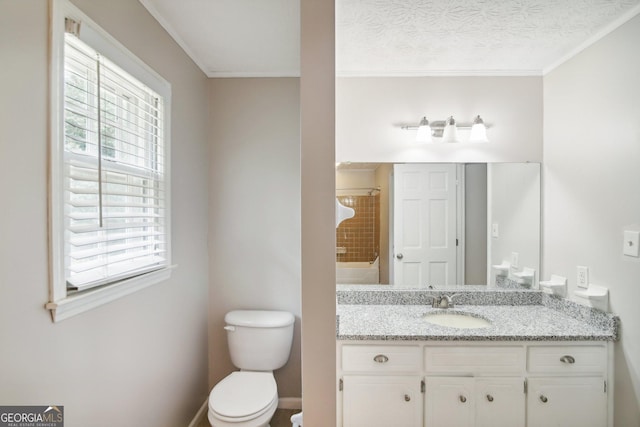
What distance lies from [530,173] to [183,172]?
227cm

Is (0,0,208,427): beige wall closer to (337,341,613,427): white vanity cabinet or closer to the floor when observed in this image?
the floor

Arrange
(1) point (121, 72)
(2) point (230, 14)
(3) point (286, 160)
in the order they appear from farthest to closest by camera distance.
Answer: (3) point (286, 160) < (2) point (230, 14) < (1) point (121, 72)

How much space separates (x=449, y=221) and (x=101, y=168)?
1.98 m

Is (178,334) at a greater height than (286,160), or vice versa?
(286,160)

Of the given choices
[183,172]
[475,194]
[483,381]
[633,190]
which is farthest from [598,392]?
[183,172]

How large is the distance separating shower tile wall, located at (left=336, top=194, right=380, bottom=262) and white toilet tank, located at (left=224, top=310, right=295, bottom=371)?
0.64m

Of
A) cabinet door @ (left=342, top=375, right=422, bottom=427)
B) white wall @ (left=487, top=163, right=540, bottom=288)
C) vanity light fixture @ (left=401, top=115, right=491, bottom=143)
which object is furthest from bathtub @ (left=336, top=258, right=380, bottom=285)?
vanity light fixture @ (left=401, top=115, right=491, bottom=143)

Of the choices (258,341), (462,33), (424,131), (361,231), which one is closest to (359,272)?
(361,231)

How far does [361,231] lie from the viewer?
2.19 m

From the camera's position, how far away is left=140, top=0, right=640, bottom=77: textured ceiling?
4.87 ft

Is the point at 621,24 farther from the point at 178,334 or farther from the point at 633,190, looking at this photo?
the point at 178,334

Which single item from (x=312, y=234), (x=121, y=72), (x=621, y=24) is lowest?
(x=312, y=234)

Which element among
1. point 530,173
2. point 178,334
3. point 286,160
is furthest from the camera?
point 286,160

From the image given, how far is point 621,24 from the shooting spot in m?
1.55
